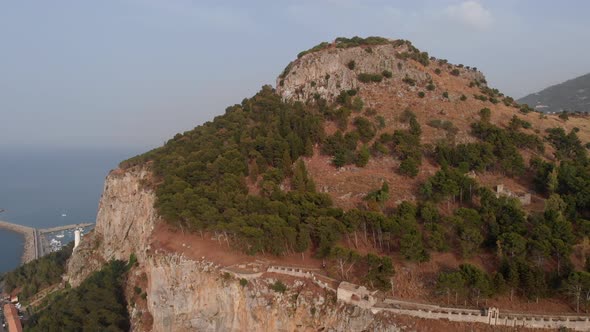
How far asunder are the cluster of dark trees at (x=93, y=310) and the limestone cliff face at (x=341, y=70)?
101ft

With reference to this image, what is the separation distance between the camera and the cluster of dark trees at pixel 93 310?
1211 inches

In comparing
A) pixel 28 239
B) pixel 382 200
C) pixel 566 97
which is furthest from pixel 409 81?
pixel 566 97

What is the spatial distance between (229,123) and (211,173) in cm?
1395

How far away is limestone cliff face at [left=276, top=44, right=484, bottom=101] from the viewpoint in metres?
47.3

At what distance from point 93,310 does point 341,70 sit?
37695 millimetres

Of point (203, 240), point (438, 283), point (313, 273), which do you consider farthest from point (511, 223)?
point (203, 240)

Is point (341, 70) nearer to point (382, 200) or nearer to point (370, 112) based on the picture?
point (370, 112)

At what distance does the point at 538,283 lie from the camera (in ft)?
66.8

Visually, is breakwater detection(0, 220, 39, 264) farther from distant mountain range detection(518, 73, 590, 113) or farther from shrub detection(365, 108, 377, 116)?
distant mountain range detection(518, 73, 590, 113)

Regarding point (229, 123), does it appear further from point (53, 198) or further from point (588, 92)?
point (588, 92)

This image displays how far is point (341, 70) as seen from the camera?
47625 millimetres

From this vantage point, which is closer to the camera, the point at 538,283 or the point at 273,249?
the point at 538,283

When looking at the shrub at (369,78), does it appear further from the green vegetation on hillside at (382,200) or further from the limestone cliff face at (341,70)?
the green vegetation on hillside at (382,200)

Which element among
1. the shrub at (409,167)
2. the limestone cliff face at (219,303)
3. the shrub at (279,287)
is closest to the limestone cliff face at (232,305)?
the limestone cliff face at (219,303)
